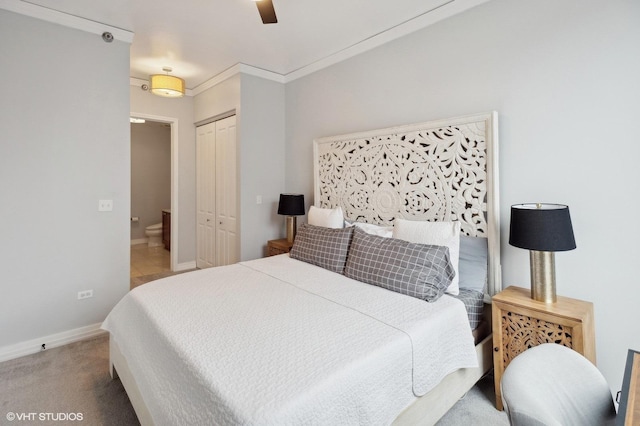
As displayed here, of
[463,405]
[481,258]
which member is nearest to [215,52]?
[481,258]

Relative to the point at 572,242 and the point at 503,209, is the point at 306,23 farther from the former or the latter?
the point at 572,242

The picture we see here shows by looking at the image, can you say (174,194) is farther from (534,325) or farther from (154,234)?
(534,325)

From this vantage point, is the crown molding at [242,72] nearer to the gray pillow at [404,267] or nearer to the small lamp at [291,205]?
the small lamp at [291,205]

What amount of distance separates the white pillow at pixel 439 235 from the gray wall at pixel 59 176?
263cm

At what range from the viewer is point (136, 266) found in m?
4.99

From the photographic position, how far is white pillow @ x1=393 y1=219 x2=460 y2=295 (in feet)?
7.06

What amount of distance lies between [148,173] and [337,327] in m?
→ 6.67

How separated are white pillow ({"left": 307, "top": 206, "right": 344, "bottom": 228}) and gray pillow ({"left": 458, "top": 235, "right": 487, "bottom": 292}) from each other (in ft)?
3.84

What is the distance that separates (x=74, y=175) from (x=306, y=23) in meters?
2.43

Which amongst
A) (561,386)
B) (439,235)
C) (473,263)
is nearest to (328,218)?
(439,235)

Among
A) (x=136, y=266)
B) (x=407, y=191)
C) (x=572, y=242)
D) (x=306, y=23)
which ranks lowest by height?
(x=136, y=266)

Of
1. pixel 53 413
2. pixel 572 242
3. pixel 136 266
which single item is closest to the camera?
pixel 572 242

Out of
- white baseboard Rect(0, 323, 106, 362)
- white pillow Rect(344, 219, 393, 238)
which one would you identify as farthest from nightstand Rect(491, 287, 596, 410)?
white baseboard Rect(0, 323, 106, 362)

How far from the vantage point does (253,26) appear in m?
2.80
